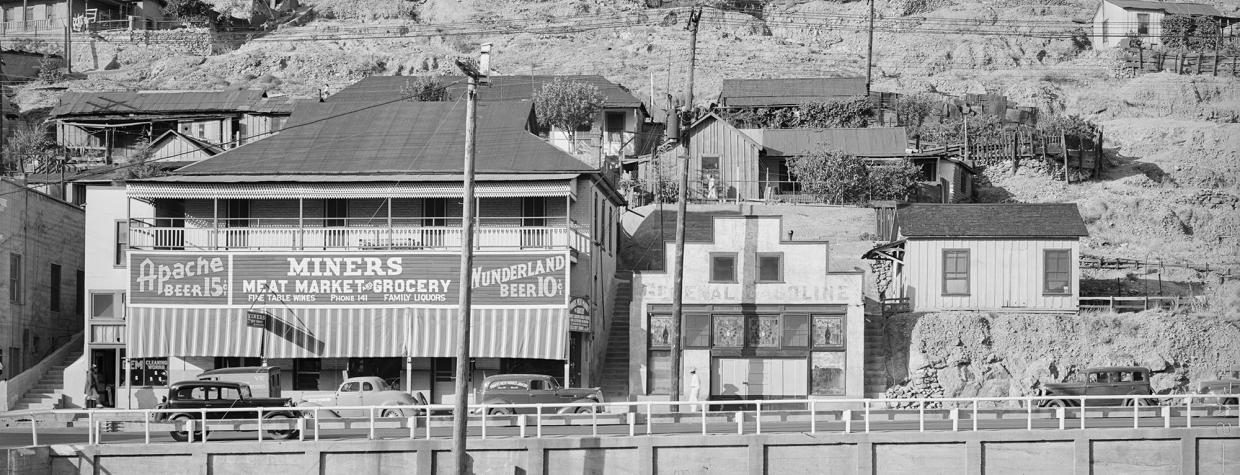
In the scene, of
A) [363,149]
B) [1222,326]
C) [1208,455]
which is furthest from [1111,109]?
[1208,455]

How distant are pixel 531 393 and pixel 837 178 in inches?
1194

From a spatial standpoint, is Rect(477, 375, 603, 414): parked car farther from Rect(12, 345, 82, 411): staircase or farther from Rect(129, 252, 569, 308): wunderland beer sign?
Rect(12, 345, 82, 411): staircase

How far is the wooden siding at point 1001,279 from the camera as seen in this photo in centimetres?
4694

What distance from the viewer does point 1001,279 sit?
47062 mm

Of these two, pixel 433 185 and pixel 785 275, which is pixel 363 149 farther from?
pixel 785 275

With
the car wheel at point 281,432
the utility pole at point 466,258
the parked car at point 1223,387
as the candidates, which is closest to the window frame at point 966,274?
the parked car at point 1223,387

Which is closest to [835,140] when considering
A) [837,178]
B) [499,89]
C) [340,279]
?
[837,178]

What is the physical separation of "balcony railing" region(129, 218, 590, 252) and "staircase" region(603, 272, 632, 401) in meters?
4.10

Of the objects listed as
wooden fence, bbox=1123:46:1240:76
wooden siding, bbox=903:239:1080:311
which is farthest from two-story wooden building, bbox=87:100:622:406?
wooden fence, bbox=1123:46:1240:76

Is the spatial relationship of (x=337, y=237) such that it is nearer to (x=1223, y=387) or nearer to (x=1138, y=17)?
(x=1223, y=387)

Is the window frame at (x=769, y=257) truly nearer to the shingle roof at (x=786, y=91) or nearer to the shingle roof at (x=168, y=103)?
the shingle roof at (x=168, y=103)

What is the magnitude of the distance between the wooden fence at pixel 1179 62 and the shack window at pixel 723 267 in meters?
66.1

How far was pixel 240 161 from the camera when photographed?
49344 millimetres

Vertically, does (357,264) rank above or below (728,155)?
below
